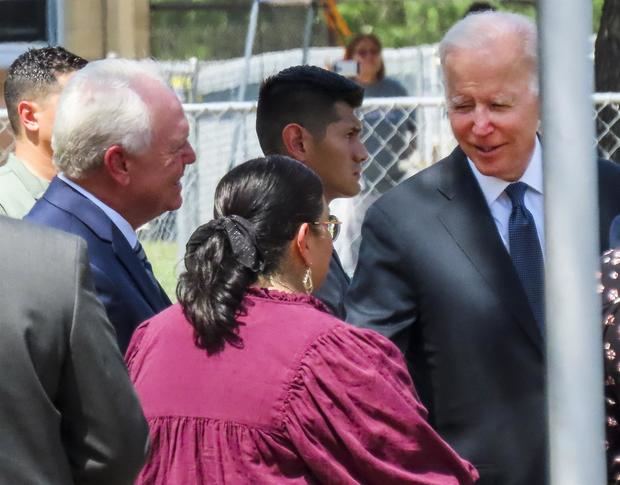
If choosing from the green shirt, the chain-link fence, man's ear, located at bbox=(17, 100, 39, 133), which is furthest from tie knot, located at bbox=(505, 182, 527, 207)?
the chain-link fence

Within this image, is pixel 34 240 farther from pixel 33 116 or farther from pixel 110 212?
pixel 33 116

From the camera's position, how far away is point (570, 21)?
1920 mm

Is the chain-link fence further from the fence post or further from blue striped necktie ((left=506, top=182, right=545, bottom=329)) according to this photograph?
the fence post

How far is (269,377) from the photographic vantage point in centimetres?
265

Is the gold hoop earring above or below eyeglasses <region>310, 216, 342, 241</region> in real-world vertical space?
below

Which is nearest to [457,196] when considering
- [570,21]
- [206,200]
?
[570,21]

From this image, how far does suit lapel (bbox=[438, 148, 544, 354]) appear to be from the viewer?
3361 millimetres

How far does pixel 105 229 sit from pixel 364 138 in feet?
13.5

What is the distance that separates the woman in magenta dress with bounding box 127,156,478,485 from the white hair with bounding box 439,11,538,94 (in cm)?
88

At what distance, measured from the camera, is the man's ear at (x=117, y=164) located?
11.8ft

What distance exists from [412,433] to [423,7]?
19.1 metres

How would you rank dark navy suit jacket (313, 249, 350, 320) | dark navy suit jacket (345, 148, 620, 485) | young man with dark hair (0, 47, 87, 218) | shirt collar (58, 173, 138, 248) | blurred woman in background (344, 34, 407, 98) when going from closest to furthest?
dark navy suit jacket (345, 148, 620, 485)
shirt collar (58, 173, 138, 248)
dark navy suit jacket (313, 249, 350, 320)
young man with dark hair (0, 47, 87, 218)
blurred woman in background (344, 34, 407, 98)

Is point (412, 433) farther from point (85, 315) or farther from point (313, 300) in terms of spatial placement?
point (85, 315)

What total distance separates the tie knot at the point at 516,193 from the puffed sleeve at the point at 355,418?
0.97 m
